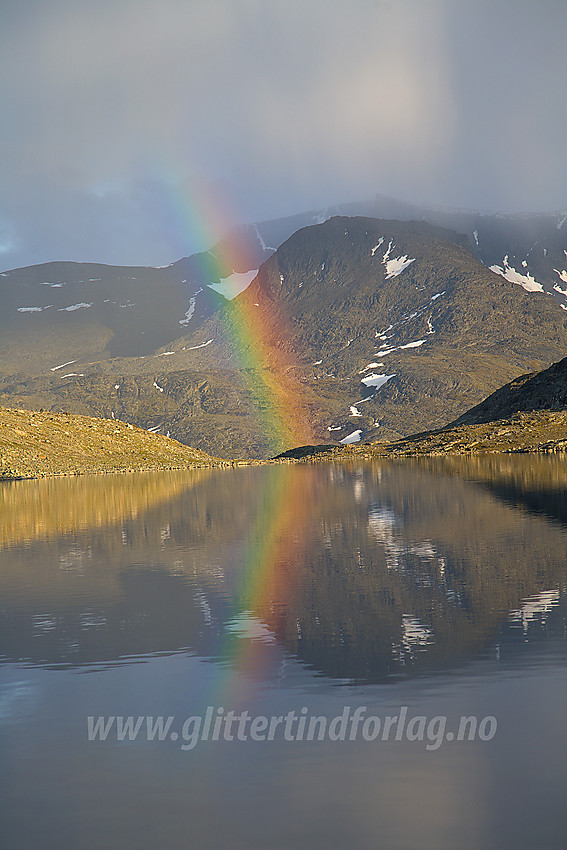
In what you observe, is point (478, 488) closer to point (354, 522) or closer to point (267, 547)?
point (354, 522)

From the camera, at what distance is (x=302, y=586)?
34.3 meters

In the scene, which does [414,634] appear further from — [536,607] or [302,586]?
[302,586]

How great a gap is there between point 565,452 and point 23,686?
176826 mm

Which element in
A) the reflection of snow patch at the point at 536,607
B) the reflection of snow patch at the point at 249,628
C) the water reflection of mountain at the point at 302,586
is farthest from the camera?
the reflection of snow patch at the point at 536,607

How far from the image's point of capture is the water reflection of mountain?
24953 millimetres

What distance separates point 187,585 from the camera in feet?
120

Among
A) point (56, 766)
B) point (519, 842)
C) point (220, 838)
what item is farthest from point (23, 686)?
point (519, 842)

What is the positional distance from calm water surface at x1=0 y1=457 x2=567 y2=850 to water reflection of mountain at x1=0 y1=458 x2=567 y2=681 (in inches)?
6.2

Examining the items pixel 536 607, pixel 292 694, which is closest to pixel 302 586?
pixel 536 607

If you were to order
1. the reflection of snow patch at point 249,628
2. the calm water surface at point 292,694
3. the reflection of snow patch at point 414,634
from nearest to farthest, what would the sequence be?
the calm water surface at point 292,694 < the reflection of snow patch at point 414,634 < the reflection of snow patch at point 249,628

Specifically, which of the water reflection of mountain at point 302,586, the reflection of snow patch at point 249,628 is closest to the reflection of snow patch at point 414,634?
the water reflection of mountain at point 302,586

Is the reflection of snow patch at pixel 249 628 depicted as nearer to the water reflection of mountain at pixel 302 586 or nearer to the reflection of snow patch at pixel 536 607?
the water reflection of mountain at pixel 302 586

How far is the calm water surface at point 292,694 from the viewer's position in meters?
13.6

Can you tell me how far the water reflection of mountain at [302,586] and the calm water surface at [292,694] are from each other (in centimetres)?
16
